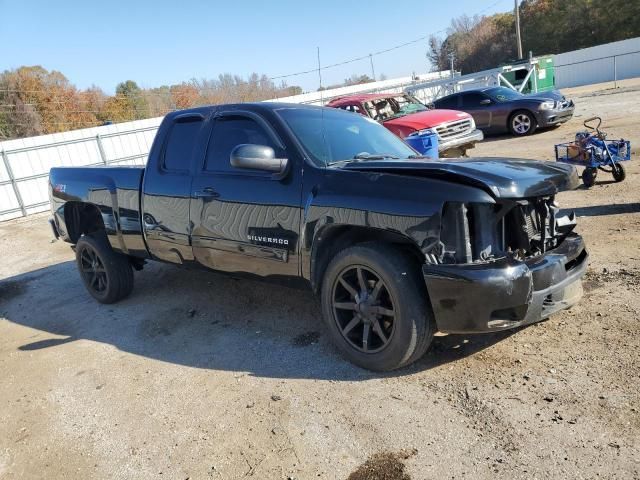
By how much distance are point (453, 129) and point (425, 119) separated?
23.9 inches

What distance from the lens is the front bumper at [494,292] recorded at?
3049 mm

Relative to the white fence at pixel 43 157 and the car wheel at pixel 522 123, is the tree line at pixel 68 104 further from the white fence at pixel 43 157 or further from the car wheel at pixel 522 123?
the car wheel at pixel 522 123

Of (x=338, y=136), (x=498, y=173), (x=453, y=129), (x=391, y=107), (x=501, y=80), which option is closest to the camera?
(x=498, y=173)

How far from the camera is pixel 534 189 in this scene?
3.16 metres

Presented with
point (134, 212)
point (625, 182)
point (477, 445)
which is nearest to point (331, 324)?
point (477, 445)

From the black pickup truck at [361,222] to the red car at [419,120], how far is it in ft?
19.2

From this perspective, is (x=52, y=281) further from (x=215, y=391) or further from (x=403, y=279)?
(x=403, y=279)

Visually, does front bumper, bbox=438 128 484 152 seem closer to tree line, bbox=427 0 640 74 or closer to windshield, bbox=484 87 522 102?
windshield, bbox=484 87 522 102

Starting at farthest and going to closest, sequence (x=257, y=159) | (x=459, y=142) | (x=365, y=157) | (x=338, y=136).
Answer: (x=459, y=142)
(x=338, y=136)
(x=365, y=157)
(x=257, y=159)

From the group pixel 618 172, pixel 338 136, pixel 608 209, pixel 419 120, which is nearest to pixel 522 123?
pixel 419 120

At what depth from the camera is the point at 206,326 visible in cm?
490

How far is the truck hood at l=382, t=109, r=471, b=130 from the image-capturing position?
10773 mm

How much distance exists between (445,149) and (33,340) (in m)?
7.74

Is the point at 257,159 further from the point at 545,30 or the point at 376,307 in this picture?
the point at 545,30
